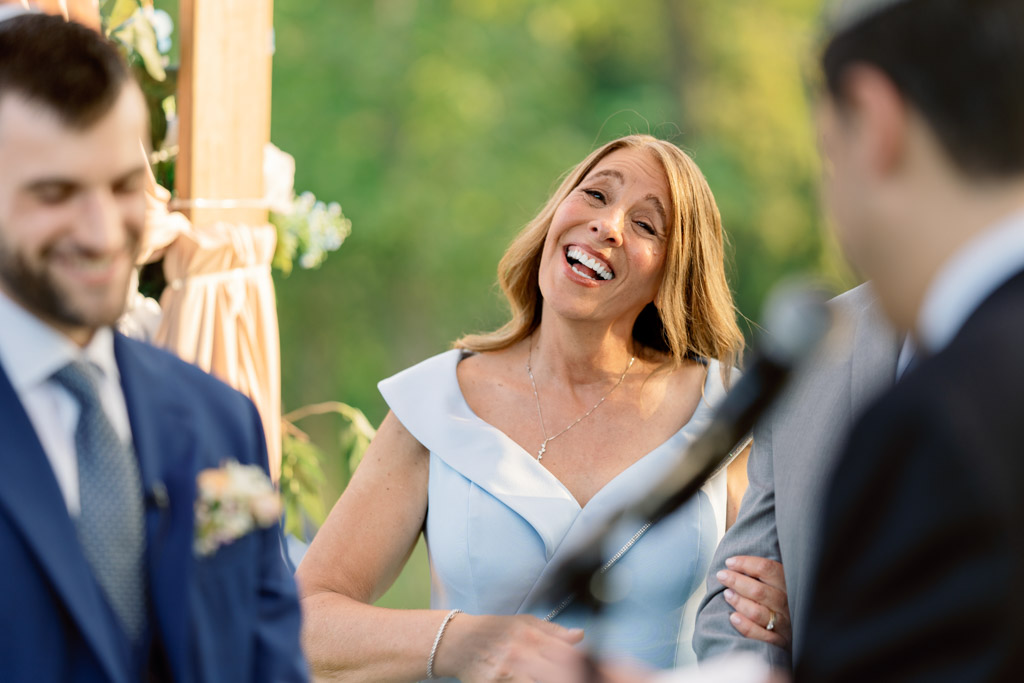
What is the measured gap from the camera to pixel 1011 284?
113 centimetres

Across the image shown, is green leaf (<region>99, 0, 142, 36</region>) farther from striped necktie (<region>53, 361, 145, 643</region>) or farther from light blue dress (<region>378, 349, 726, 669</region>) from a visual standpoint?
striped necktie (<region>53, 361, 145, 643</region>)

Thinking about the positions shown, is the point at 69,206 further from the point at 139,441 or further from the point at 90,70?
the point at 139,441

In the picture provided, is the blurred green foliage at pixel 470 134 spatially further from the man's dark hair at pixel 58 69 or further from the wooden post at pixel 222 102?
the man's dark hair at pixel 58 69

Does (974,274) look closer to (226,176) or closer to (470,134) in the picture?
(226,176)

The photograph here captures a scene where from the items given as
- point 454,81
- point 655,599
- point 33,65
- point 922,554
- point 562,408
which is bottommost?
point 655,599

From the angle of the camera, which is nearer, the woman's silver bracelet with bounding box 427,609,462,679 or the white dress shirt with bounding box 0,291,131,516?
the white dress shirt with bounding box 0,291,131,516

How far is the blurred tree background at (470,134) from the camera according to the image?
460 inches

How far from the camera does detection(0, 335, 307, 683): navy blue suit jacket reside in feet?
4.86

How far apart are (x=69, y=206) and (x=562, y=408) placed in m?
1.96

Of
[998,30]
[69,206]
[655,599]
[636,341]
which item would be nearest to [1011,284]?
[998,30]

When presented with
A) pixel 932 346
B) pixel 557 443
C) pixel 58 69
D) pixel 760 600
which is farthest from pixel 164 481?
pixel 557 443

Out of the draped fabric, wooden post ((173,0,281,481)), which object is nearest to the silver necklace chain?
the draped fabric

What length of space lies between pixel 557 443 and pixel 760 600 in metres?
0.94

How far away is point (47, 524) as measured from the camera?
1.50m
